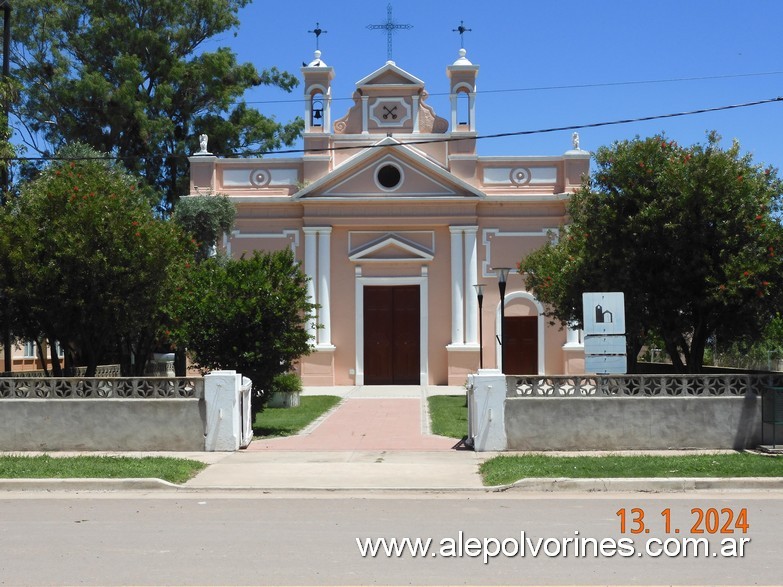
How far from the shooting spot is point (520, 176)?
34.6m

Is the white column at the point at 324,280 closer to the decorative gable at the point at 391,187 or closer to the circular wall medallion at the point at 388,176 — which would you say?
the decorative gable at the point at 391,187

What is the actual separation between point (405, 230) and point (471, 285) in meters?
2.98

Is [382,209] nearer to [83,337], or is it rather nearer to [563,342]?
[563,342]

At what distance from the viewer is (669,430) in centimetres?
1566

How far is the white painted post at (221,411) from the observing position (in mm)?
15875

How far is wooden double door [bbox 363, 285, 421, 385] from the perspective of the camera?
1340 inches

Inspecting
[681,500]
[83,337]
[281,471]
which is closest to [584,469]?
[681,500]

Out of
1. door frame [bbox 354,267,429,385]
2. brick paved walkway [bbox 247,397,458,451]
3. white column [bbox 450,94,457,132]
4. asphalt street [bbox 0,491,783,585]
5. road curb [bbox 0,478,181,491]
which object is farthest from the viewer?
white column [bbox 450,94,457,132]

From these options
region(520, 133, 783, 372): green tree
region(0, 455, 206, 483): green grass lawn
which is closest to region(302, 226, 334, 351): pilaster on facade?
region(520, 133, 783, 372): green tree

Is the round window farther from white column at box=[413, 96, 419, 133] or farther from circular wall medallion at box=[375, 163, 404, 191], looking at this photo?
white column at box=[413, 96, 419, 133]

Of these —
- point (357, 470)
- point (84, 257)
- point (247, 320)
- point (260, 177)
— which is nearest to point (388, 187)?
point (260, 177)

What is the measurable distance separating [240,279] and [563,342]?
18.0m

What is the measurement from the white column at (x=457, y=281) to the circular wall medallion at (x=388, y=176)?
8.04 ft

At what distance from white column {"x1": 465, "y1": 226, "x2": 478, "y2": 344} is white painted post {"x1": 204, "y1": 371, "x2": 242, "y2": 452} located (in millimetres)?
18273
